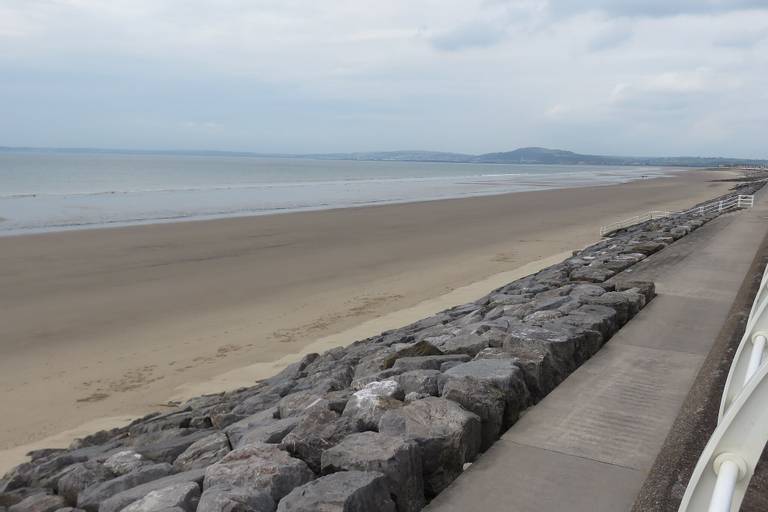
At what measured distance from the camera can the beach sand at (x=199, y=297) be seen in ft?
24.9

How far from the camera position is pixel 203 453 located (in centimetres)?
416

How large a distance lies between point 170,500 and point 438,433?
1315mm

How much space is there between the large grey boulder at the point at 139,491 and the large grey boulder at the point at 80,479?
0.75 metres

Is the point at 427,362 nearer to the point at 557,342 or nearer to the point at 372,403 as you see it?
the point at 557,342

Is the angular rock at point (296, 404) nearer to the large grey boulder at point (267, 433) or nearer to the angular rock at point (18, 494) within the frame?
the large grey boulder at point (267, 433)

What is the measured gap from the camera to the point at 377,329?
9.78 m

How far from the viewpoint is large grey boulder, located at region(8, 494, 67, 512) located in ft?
12.6

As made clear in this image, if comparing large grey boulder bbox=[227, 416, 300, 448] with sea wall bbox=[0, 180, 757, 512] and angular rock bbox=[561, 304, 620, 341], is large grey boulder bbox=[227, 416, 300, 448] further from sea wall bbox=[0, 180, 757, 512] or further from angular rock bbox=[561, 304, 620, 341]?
angular rock bbox=[561, 304, 620, 341]

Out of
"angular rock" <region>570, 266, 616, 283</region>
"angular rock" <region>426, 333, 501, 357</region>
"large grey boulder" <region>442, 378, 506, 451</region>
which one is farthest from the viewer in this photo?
"angular rock" <region>570, 266, 616, 283</region>

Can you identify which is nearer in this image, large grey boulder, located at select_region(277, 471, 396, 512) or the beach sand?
large grey boulder, located at select_region(277, 471, 396, 512)

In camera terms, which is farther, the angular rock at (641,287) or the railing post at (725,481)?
the angular rock at (641,287)

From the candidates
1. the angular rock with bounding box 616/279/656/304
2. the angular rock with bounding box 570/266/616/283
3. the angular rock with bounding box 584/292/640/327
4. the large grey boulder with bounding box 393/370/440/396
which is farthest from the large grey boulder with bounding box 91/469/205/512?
the angular rock with bounding box 570/266/616/283

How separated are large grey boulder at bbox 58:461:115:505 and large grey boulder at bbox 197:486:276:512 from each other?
172cm

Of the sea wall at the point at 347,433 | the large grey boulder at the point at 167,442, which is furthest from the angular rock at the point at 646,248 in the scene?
the large grey boulder at the point at 167,442
